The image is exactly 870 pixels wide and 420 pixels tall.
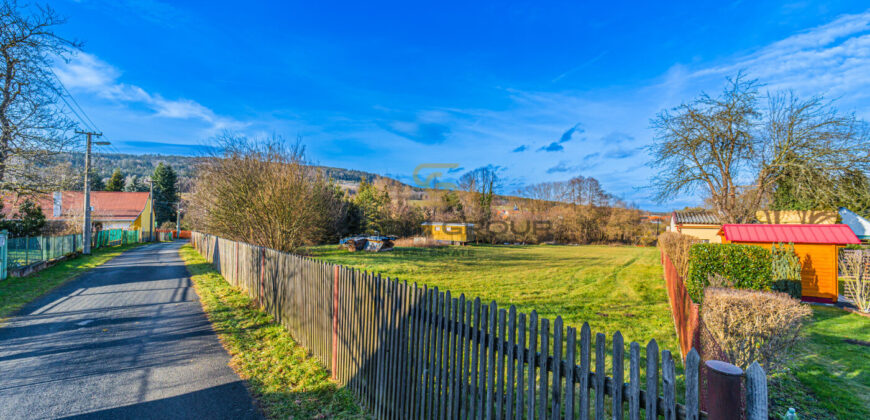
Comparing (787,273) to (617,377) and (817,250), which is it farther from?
(617,377)

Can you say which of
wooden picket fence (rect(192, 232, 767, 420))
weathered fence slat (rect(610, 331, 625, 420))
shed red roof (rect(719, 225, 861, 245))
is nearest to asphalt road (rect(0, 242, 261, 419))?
wooden picket fence (rect(192, 232, 767, 420))

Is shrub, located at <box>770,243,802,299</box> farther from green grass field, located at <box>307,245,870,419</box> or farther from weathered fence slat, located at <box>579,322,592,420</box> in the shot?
weathered fence slat, located at <box>579,322,592,420</box>

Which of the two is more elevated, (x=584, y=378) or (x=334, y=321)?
(x=584, y=378)

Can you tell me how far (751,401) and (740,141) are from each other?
22.3m

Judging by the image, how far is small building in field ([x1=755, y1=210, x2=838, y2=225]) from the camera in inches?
715

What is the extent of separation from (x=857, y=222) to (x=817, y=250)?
15.4m

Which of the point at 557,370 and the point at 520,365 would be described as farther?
the point at 520,365

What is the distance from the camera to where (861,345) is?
264 inches

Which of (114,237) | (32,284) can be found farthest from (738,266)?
(114,237)

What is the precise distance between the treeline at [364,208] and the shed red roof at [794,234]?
14.4 metres

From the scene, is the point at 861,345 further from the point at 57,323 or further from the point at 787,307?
the point at 57,323

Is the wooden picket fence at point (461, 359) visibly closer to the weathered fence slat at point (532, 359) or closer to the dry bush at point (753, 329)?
the weathered fence slat at point (532, 359)

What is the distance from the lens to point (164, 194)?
184 feet

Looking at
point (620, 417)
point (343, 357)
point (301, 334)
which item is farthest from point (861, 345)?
point (301, 334)
